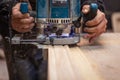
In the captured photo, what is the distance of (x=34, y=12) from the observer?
122 centimetres

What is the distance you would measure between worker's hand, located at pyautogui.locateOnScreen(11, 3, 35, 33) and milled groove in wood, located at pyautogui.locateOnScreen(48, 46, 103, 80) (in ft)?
0.52

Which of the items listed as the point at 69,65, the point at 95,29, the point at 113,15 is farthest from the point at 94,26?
the point at 113,15

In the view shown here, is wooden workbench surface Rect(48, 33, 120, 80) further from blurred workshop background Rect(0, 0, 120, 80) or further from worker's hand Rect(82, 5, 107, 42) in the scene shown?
blurred workshop background Rect(0, 0, 120, 80)

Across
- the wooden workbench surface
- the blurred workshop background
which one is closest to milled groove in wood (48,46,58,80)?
the wooden workbench surface

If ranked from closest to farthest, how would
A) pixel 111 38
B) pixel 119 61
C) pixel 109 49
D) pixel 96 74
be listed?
pixel 96 74 → pixel 119 61 → pixel 109 49 → pixel 111 38

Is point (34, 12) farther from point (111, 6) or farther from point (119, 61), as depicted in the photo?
point (111, 6)

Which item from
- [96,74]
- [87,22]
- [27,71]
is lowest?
[27,71]

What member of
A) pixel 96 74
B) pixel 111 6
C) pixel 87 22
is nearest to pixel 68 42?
pixel 87 22

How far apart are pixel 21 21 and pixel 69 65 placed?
1.25 feet

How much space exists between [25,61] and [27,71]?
0.05m

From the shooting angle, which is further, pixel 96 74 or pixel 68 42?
pixel 68 42

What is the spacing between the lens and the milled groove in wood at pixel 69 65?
2.54 ft

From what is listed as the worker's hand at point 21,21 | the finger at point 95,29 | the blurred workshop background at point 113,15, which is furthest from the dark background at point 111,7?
Answer: the worker's hand at point 21,21

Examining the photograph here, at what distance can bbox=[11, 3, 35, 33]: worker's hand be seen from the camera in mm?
1155
